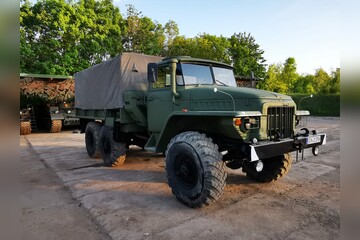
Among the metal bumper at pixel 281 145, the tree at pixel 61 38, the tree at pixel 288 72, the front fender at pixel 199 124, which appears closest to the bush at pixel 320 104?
the tree at pixel 288 72

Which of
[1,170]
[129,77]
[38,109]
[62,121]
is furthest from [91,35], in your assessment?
[1,170]

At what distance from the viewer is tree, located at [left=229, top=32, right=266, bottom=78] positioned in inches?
1019

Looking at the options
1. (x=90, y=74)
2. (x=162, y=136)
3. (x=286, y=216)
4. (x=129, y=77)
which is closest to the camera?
(x=286, y=216)

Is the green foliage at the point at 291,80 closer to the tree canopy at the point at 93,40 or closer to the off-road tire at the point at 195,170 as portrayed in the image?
the tree canopy at the point at 93,40

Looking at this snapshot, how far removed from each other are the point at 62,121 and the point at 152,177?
13151mm

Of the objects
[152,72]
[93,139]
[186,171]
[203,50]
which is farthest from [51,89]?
[186,171]

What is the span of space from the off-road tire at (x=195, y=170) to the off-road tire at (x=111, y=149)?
8.29 ft

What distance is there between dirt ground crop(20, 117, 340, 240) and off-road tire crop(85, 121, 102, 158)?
1106 millimetres

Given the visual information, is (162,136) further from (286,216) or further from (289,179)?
(289,179)

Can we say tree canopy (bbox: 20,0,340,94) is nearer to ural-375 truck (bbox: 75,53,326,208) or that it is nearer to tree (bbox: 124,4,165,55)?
tree (bbox: 124,4,165,55)

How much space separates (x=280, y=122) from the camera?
4207 mm

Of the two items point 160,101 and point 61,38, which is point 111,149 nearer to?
point 160,101

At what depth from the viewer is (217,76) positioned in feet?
17.2

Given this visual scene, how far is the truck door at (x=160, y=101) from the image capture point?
198 inches
